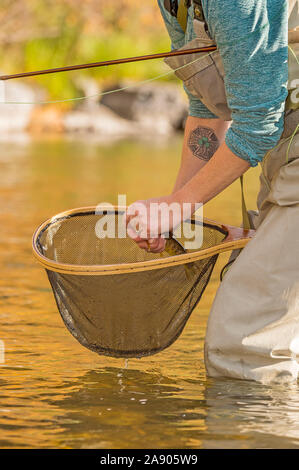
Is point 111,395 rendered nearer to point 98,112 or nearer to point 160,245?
point 160,245

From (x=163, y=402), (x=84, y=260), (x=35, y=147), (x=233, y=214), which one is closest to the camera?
(x=163, y=402)

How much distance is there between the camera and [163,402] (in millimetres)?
3285

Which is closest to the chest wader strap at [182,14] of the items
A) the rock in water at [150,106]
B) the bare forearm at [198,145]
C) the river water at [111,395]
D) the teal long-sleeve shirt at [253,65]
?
the teal long-sleeve shirt at [253,65]

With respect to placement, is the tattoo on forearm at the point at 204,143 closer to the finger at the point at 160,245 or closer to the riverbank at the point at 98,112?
the finger at the point at 160,245

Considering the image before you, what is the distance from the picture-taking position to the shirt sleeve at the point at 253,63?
9.03 feet

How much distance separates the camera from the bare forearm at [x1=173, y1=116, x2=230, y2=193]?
3.45 meters

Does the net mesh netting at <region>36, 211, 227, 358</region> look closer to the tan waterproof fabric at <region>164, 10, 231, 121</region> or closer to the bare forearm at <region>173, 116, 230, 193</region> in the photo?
the bare forearm at <region>173, 116, 230, 193</region>

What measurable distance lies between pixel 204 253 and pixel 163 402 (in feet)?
1.76

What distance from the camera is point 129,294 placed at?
3414mm

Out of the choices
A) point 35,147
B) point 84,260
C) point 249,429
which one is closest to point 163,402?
point 249,429

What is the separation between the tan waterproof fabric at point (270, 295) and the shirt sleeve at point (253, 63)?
20 cm

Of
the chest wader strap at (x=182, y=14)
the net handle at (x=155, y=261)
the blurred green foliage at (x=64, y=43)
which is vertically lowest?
the net handle at (x=155, y=261)

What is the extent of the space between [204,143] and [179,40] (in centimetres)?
39
